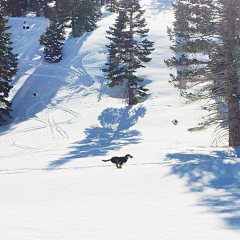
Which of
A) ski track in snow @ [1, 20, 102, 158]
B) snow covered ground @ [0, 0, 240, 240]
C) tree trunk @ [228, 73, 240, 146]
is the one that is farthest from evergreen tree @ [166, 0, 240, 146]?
ski track in snow @ [1, 20, 102, 158]

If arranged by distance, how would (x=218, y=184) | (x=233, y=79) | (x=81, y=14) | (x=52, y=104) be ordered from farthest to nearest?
(x=81, y=14), (x=52, y=104), (x=233, y=79), (x=218, y=184)

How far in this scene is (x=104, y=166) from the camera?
1034cm

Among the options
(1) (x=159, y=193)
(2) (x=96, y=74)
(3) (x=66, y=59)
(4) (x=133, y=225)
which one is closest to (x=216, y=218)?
(4) (x=133, y=225)

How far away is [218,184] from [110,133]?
16360mm

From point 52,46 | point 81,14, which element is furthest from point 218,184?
point 81,14

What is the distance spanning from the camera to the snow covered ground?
4.01 m

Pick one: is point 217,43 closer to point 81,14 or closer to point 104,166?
point 104,166

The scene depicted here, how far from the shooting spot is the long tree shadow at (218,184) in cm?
465

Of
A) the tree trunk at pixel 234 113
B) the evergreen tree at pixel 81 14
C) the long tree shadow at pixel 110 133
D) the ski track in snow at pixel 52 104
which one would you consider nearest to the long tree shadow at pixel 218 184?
the tree trunk at pixel 234 113

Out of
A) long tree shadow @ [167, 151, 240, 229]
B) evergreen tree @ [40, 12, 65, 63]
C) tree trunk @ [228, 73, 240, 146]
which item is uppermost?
evergreen tree @ [40, 12, 65, 63]

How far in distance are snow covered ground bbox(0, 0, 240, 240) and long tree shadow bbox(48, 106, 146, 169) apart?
2.8 inches

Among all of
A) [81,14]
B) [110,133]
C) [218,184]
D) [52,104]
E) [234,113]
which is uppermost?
[81,14]

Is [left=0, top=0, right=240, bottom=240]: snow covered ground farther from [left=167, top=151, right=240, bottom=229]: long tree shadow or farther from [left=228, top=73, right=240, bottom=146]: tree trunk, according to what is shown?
[left=228, top=73, right=240, bottom=146]: tree trunk

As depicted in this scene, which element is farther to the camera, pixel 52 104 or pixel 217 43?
pixel 52 104
